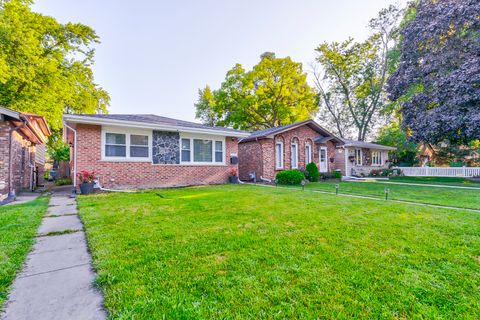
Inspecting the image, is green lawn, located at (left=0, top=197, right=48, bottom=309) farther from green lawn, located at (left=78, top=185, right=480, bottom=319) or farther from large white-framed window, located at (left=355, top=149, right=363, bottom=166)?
large white-framed window, located at (left=355, top=149, right=363, bottom=166)

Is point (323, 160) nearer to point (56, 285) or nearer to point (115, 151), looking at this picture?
point (115, 151)

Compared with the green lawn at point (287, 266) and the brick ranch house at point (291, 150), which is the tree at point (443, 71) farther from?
the green lawn at point (287, 266)

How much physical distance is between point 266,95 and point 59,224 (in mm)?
23678

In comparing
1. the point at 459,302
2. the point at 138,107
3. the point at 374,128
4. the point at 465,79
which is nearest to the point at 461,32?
the point at 465,79

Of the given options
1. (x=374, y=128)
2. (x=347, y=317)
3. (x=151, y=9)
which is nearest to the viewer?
(x=347, y=317)

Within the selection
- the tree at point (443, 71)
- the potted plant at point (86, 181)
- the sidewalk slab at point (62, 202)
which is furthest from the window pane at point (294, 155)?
the sidewalk slab at point (62, 202)

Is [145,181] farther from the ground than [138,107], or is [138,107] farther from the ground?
[138,107]

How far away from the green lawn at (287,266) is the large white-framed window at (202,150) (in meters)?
6.37

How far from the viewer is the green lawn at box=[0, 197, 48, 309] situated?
7.39ft

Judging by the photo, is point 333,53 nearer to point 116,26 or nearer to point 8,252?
point 116,26

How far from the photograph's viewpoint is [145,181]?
9.52 meters

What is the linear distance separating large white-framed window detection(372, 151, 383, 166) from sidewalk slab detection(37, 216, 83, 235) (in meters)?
22.2

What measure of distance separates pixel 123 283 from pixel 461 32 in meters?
15.4

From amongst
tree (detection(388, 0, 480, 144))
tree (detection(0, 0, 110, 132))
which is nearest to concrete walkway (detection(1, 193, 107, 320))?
tree (detection(0, 0, 110, 132))
